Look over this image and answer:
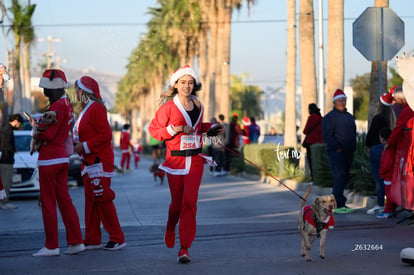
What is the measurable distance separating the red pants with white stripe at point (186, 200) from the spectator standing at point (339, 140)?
5553 mm

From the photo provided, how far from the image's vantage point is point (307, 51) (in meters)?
25.0

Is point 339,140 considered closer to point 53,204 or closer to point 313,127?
point 313,127

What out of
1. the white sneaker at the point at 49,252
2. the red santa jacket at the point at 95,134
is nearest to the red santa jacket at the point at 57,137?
the red santa jacket at the point at 95,134

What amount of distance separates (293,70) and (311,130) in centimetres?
1039

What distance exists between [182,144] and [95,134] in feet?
4.20

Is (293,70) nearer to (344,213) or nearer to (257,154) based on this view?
(257,154)

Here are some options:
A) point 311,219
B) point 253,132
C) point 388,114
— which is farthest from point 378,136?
point 253,132

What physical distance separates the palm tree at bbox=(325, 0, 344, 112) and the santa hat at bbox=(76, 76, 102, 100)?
1202 cm

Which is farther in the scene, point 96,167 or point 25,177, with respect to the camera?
point 25,177

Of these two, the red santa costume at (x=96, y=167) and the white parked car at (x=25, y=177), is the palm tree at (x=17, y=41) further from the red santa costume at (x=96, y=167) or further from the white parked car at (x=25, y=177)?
the red santa costume at (x=96, y=167)

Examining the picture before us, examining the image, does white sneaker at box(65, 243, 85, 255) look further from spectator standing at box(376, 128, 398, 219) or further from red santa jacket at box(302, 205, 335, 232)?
spectator standing at box(376, 128, 398, 219)

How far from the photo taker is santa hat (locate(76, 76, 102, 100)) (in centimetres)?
973

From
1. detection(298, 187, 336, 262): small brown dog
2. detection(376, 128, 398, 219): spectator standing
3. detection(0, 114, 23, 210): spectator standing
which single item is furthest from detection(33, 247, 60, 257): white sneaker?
detection(0, 114, 23, 210): spectator standing

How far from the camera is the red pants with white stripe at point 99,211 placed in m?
9.59
